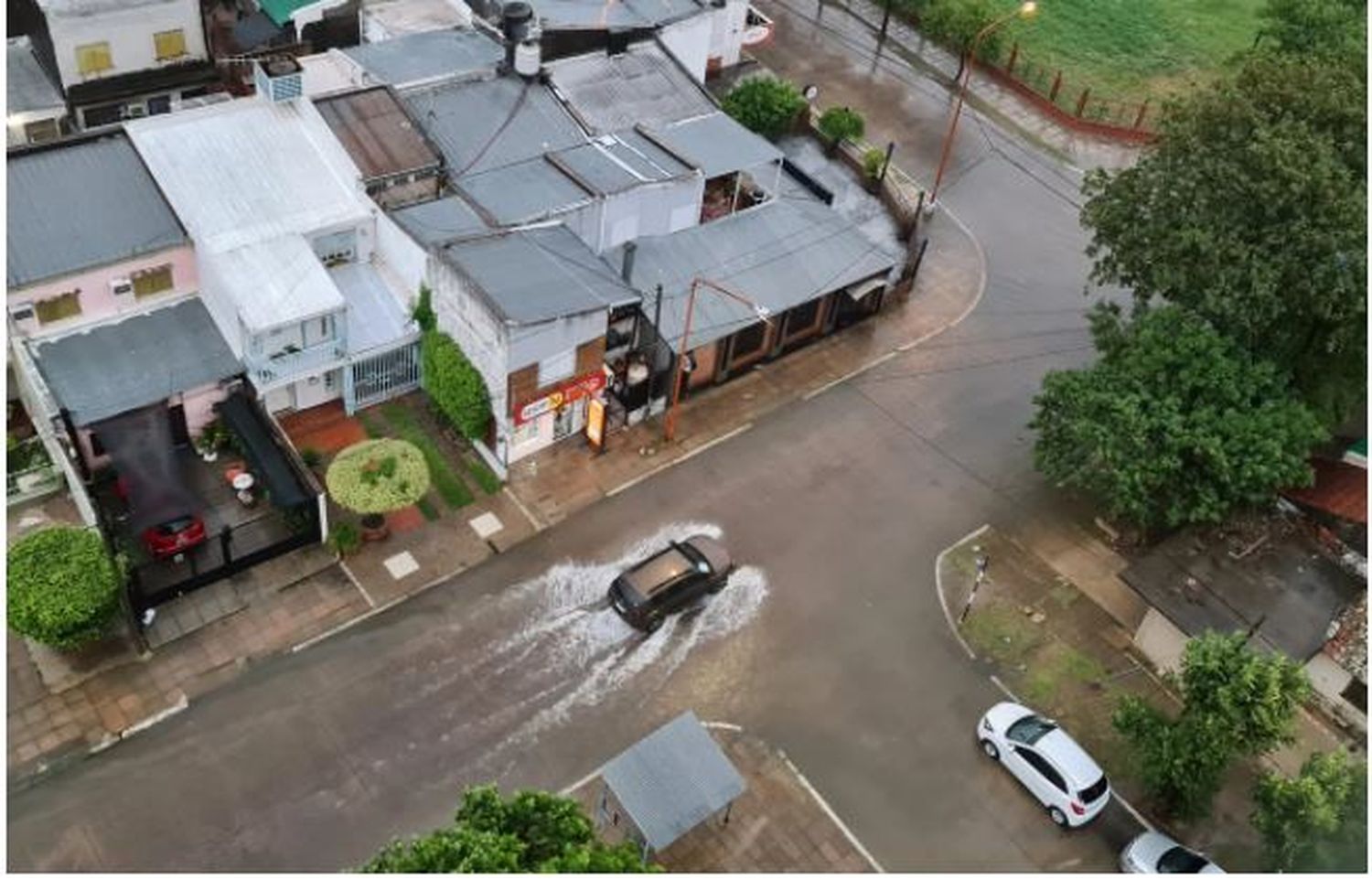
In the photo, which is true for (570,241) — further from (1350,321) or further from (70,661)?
(1350,321)

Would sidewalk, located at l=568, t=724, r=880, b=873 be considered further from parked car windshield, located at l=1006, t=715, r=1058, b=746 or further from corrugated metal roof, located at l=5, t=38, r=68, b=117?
corrugated metal roof, located at l=5, t=38, r=68, b=117

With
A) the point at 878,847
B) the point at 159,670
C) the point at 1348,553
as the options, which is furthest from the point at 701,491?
the point at 1348,553

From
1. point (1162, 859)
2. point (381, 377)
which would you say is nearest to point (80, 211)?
point (381, 377)

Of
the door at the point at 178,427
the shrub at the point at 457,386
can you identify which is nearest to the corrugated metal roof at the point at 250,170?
the door at the point at 178,427

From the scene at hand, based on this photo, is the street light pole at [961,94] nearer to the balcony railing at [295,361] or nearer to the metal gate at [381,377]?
the metal gate at [381,377]

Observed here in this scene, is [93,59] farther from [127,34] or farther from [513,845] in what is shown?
[513,845]
